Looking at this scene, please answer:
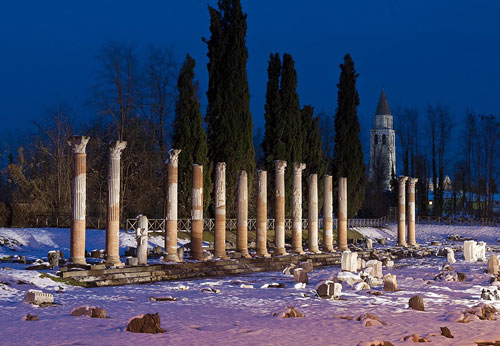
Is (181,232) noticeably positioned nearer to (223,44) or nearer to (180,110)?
(180,110)

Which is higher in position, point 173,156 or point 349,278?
point 173,156

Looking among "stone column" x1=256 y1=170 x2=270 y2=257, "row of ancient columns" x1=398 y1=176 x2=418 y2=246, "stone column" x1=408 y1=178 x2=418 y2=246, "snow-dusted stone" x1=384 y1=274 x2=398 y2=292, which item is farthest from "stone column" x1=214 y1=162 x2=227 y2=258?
"stone column" x1=408 y1=178 x2=418 y2=246

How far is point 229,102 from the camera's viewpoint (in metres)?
40.7

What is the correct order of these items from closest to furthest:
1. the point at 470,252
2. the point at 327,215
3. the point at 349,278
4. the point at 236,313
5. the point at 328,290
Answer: the point at 236,313 → the point at 328,290 → the point at 349,278 → the point at 470,252 → the point at 327,215

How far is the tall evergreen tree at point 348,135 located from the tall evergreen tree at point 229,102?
1013cm

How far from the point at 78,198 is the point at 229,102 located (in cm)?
2001

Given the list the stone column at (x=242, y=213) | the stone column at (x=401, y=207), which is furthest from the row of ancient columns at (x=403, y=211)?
the stone column at (x=242, y=213)

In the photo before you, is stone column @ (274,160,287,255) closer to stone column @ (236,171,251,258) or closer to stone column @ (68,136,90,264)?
stone column @ (236,171,251,258)

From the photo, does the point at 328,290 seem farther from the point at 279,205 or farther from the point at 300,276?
the point at 279,205

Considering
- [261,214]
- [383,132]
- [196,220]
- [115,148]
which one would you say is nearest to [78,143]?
[115,148]

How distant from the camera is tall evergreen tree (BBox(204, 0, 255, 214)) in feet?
133

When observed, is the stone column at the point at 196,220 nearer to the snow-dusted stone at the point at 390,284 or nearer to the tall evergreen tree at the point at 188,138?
the snow-dusted stone at the point at 390,284

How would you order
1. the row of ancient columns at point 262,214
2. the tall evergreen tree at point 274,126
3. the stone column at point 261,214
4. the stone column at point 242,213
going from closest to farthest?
the row of ancient columns at point 262,214
the stone column at point 242,213
the stone column at point 261,214
the tall evergreen tree at point 274,126

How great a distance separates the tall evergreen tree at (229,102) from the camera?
40.7 m
